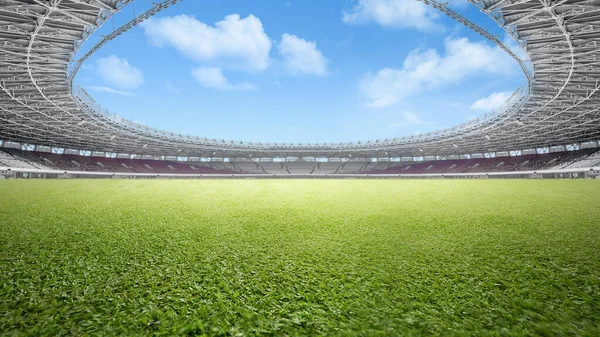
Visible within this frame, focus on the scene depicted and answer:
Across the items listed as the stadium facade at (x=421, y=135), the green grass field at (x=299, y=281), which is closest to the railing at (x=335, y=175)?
the stadium facade at (x=421, y=135)

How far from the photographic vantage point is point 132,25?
16469 millimetres

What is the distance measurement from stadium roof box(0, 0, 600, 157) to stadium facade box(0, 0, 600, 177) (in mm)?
56

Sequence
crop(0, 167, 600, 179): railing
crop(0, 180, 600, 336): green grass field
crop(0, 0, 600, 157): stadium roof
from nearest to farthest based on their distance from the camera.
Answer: crop(0, 180, 600, 336): green grass field, crop(0, 0, 600, 157): stadium roof, crop(0, 167, 600, 179): railing

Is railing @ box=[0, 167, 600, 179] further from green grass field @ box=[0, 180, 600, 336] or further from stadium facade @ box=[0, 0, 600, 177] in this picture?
green grass field @ box=[0, 180, 600, 336]

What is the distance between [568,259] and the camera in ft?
9.05

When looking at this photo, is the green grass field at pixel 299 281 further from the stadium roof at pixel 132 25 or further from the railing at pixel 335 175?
the railing at pixel 335 175

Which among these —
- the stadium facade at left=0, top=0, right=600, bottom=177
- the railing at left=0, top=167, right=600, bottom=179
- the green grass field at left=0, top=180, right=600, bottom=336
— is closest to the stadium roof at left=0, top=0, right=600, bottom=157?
the stadium facade at left=0, top=0, right=600, bottom=177

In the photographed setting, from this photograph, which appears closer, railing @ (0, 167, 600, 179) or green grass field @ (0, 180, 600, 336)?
green grass field @ (0, 180, 600, 336)

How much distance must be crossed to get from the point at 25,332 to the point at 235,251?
5.85 feet

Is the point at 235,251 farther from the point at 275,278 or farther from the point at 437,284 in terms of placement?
the point at 437,284

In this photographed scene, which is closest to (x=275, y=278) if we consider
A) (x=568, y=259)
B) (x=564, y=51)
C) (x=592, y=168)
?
(x=568, y=259)

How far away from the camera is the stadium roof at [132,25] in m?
14.1

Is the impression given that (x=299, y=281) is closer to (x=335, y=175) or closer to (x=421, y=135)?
(x=421, y=135)

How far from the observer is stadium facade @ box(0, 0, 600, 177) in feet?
46.6
